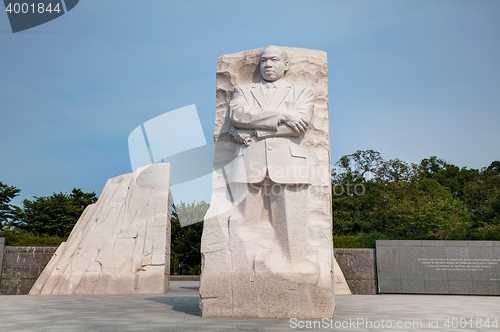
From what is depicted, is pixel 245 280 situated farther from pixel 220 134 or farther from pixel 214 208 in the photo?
pixel 220 134

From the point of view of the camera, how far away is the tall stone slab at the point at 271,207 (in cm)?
539

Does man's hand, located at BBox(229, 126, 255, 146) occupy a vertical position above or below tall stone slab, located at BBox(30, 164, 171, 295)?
above

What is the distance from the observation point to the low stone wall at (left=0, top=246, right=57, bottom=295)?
10531 mm

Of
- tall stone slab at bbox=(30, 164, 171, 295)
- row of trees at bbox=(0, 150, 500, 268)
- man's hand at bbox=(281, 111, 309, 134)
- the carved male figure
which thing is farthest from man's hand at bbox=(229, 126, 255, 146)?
row of trees at bbox=(0, 150, 500, 268)

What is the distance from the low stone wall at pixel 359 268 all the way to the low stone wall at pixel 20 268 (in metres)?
8.12

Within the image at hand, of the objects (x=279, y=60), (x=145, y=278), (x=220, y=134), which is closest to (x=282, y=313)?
(x=220, y=134)

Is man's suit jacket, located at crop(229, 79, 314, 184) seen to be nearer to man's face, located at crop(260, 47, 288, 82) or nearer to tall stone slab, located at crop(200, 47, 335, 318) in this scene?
tall stone slab, located at crop(200, 47, 335, 318)

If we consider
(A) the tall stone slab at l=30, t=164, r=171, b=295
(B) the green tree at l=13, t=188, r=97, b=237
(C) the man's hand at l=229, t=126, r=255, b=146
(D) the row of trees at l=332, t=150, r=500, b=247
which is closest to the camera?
(C) the man's hand at l=229, t=126, r=255, b=146

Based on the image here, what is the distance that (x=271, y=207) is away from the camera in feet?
19.3

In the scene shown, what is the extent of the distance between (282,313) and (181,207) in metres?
27.3

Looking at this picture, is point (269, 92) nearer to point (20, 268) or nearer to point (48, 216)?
point (20, 268)

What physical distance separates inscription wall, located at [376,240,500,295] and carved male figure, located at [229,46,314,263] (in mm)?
6958

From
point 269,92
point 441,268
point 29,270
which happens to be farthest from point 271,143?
point 29,270

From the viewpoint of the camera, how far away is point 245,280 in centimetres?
545
